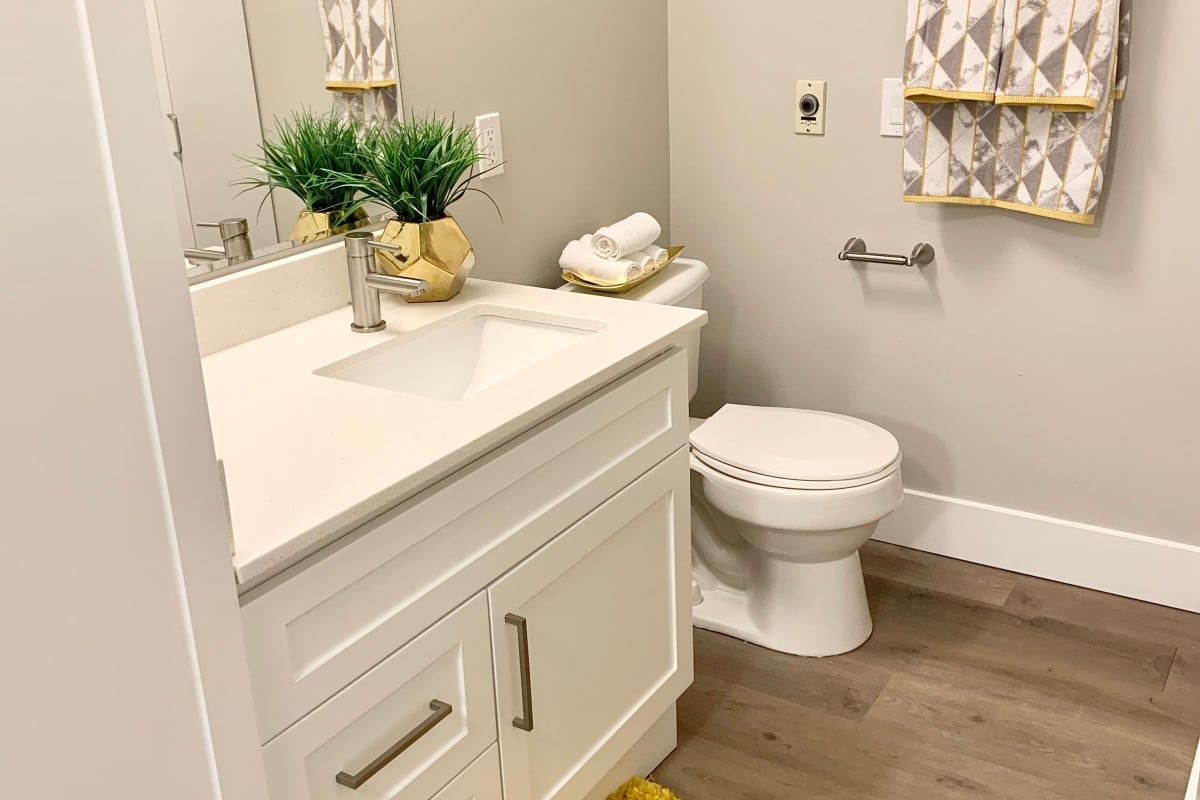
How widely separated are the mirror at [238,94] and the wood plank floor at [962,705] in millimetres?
1176

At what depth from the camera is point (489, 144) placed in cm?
223

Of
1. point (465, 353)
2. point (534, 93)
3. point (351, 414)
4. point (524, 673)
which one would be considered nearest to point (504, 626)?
point (524, 673)

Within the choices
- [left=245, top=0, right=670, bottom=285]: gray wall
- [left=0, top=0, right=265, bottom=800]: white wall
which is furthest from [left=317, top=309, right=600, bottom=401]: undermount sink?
[left=0, top=0, right=265, bottom=800]: white wall

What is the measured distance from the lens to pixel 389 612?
1.33 m

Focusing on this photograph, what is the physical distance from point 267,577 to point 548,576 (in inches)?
20.2

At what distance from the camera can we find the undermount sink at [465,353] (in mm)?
1788

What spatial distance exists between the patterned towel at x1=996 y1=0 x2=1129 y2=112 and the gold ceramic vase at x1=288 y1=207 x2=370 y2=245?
130cm

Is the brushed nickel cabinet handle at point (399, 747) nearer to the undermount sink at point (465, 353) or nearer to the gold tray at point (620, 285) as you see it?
the undermount sink at point (465, 353)

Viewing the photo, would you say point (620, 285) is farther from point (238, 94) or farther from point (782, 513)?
point (238, 94)

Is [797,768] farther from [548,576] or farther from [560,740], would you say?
[548,576]

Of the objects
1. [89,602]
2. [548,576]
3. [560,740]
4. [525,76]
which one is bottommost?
[560,740]

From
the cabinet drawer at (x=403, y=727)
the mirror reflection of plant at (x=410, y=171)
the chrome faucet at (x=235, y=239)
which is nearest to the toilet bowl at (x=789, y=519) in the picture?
the mirror reflection of plant at (x=410, y=171)

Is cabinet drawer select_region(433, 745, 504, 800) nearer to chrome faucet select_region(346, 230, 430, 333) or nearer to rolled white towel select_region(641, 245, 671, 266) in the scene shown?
chrome faucet select_region(346, 230, 430, 333)

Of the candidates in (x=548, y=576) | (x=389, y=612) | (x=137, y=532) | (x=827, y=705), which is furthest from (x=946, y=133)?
(x=137, y=532)
